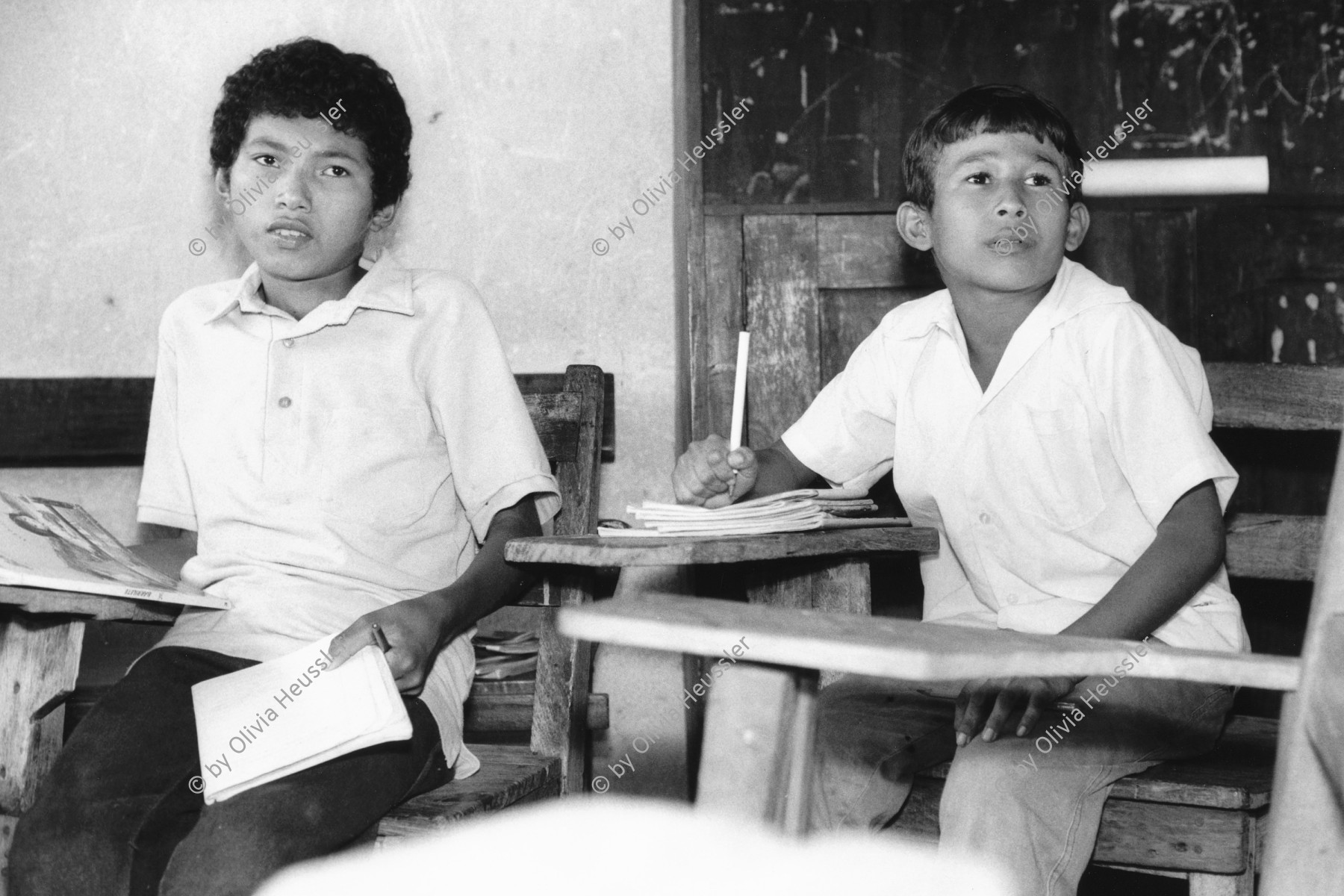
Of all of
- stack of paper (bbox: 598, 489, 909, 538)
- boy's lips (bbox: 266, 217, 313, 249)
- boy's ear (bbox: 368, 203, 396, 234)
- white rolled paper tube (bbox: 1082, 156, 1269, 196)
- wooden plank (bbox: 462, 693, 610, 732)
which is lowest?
wooden plank (bbox: 462, 693, 610, 732)

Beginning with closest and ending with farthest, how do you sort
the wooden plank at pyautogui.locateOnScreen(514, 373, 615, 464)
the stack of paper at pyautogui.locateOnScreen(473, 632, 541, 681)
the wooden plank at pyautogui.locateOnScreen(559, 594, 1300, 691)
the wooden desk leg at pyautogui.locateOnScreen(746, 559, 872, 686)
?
the wooden plank at pyautogui.locateOnScreen(559, 594, 1300, 691)
the wooden desk leg at pyautogui.locateOnScreen(746, 559, 872, 686)
the stack of paper at pyautogui.locateOnScreen(473, 632, 541, 681)
the wooden plank at pyautogui.locateOnScreen(514, 373, 615, 464)

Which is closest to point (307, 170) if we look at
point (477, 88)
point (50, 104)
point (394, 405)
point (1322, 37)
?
point (394, 405)

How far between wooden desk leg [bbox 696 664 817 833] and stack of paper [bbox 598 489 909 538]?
0.64m

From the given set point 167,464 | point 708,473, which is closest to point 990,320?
point 708,473

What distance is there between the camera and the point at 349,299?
2182 millimetres

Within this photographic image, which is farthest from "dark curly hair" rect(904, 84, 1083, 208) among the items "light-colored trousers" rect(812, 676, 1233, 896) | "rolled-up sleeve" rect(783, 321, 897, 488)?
"light-colored trousers" rect(812, 676, 1233, 896)

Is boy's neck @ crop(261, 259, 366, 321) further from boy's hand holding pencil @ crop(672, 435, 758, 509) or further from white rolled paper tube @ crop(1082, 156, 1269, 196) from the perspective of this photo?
white rolled paper tube @ crop(1082, 156, 1269, 196)

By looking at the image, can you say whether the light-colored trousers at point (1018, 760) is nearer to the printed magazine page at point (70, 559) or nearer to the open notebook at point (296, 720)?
the open notebook at point (296, 720)

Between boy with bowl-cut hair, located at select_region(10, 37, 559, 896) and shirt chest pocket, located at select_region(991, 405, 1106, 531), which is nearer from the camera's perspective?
boy with bowl-cut hair, located at select_region(10, 37, 559, 896)

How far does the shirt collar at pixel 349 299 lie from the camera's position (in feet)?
7.13

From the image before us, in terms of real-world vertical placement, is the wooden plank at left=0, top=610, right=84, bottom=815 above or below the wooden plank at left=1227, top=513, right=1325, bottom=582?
below

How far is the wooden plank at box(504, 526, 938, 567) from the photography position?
1.66 m

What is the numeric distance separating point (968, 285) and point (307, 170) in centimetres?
105

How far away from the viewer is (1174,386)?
1.96 metres
